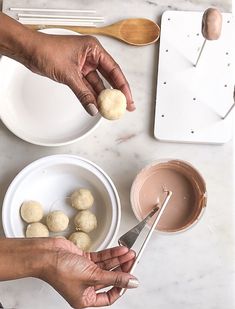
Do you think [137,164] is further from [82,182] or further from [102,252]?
[102,252]

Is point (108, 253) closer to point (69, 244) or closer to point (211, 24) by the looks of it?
point (69, 244)

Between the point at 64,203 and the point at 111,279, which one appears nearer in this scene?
the point at 111,279

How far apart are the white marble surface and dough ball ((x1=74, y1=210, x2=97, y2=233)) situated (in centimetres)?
6

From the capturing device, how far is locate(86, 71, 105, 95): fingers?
3.25ft

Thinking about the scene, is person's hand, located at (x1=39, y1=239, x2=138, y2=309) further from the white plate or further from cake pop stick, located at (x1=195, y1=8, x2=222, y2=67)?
cake pop stick, located at (x1=195, y1=8, x2=222, y2=67)

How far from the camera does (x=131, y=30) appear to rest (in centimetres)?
111

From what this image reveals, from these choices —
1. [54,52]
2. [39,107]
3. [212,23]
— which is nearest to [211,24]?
[212,23]

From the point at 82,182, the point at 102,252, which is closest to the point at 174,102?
the point at 82,182

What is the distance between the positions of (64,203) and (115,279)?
321mm

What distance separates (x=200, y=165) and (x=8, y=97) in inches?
16.6

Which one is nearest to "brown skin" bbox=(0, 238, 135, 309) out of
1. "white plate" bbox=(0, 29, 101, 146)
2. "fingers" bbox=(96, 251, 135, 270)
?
"fingers" bbox=(96, 251, 135, 270)

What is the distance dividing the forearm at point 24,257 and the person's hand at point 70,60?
0.78 feet

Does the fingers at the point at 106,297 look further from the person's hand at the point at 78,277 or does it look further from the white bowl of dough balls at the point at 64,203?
the white bowl of dough balls at the point at 64,203

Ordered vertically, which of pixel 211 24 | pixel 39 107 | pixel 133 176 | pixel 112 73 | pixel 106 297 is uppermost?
pixel 211 24
